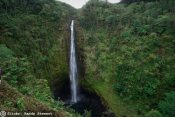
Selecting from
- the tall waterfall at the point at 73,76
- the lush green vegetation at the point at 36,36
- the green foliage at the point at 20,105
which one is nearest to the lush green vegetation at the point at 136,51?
the tall waterfall at the point at 73,76

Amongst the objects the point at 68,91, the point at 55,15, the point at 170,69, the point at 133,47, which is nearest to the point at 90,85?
the point at 68,91

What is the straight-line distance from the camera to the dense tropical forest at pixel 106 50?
23891 millimetres

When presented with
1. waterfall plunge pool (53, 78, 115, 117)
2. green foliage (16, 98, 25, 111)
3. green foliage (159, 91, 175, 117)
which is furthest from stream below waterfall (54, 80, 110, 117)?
green foliage (16, 98, 25, 111)

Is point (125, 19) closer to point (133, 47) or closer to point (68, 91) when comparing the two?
point (133, 47)

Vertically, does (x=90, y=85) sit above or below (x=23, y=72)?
below

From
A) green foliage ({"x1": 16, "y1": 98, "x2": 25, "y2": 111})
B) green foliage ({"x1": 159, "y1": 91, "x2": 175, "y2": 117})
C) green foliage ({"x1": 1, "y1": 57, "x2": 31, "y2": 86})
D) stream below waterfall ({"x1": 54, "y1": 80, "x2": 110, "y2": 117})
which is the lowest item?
stream below waterfall ({"x1": 54, "y1": 80, "x2": 110, "y2": 117})

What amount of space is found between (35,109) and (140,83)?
647 inches

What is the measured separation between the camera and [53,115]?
31.2ft

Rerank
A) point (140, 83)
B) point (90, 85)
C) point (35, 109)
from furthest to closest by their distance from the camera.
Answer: point (90, 85) → point (140, 83) → point (35, 109)

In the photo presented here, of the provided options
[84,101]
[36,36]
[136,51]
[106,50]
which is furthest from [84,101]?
[36,36]

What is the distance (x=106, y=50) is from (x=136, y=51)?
3050mm

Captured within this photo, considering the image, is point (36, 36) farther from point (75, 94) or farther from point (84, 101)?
point (84, 101)

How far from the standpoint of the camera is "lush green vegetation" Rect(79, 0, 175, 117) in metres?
24.1

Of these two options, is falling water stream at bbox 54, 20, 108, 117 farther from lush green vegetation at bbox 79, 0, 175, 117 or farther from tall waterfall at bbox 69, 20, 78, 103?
lush green vegetation at bbox 79, 0, 175, 117
